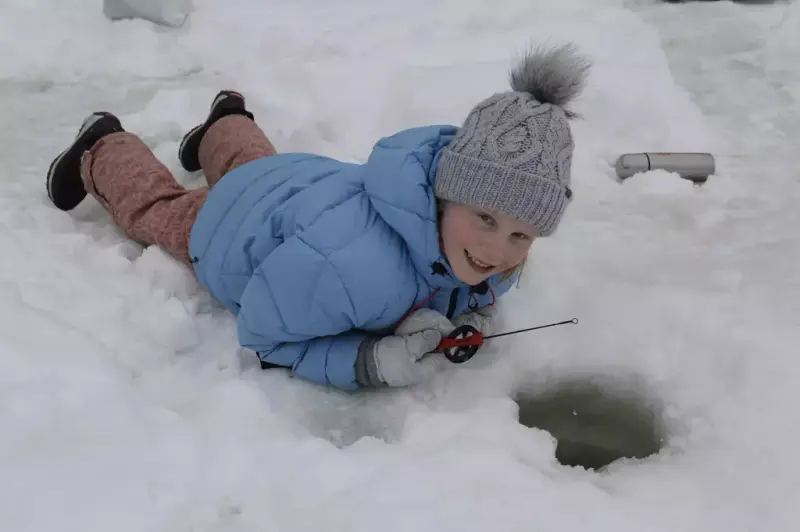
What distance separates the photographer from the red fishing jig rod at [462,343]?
1.35 metres

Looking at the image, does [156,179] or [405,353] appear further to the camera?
[156,179]

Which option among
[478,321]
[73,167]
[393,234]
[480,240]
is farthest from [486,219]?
[73,167]

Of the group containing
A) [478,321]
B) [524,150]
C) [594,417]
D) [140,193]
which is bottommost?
[594,417]

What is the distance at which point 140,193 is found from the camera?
1654mm

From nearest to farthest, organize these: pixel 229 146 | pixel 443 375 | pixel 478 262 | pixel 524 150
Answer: pixel 524 150
pixel 478 262
pixel 443 375
pixel 229 146

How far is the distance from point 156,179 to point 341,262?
0.68 meters

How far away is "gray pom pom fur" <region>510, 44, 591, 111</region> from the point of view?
3.93ft

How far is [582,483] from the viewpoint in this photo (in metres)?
1.15

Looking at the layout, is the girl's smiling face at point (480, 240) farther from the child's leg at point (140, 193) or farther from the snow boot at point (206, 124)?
the snow boot at point (206, 124)

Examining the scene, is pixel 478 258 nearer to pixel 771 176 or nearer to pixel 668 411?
pixel 668 411

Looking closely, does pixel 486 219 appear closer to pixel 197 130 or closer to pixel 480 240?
pixel 480 240

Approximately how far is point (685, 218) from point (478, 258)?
804 mm

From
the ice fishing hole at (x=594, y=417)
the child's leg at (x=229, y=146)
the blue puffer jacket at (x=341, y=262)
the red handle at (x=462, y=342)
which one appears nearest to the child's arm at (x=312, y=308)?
the blue puffer jacket at (x=341, y=262)

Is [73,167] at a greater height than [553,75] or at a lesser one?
lesser
